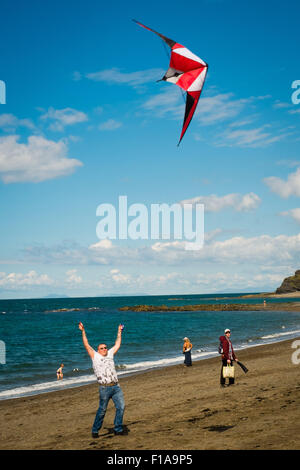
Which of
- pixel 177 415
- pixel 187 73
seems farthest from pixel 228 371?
pixel 187 73

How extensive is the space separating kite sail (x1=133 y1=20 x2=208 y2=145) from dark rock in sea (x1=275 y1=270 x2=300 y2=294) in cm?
18212

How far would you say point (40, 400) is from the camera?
634 inches

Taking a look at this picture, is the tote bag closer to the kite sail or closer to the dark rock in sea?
the kite sail

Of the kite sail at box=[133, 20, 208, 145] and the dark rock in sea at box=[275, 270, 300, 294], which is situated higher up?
the kite sail at box=[133, 20, 208, 145]

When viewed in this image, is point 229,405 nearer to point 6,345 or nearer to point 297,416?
point 297,416

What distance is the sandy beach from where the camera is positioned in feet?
27.6

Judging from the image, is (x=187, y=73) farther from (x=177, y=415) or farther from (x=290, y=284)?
(x=290, y=284)

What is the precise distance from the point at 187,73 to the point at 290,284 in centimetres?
18425

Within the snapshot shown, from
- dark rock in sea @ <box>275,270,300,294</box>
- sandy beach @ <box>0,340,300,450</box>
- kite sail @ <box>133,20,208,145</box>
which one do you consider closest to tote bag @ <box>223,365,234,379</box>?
sandy beach @ <box>0,340,300,450</box>

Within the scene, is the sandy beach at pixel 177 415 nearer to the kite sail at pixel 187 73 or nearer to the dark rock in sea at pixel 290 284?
the kite sail at pixel 187 73

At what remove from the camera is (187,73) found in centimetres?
901

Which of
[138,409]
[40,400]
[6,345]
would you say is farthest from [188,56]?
[6,345]

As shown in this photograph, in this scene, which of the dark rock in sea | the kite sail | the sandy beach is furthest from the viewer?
the dark rock in sea
